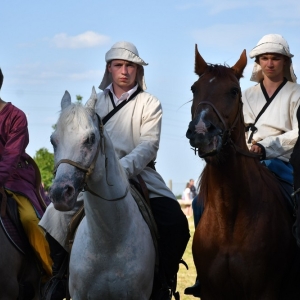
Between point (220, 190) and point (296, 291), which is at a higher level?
point (220, 190)

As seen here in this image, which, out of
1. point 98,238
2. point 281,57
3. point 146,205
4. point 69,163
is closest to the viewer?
point 69,163

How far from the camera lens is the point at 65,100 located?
7.20m

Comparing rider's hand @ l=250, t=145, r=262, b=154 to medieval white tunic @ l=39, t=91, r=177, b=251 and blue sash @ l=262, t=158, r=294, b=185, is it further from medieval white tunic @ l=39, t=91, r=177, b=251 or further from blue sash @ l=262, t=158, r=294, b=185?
medieval white tunic @ l=39, t=91, r=177, b=251

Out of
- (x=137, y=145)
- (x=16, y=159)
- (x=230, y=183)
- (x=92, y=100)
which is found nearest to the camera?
(x=92, y=100)

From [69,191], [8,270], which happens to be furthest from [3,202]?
[69,191]

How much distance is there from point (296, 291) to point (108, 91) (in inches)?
121

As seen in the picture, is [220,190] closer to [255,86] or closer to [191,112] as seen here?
[191,112]

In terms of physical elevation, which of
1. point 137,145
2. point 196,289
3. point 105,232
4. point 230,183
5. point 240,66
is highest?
point 240,66

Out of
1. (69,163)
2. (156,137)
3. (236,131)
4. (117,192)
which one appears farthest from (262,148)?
(69,163)

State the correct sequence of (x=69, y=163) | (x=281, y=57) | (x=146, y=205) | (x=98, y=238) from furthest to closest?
(x=281, y=57) < (x=146, y=205) < (x=98, y=238) < (x=69, y=163)

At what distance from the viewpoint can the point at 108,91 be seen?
8688 millimetres

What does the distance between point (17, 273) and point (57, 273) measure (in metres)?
0.88

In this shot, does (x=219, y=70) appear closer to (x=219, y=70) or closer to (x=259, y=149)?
(x=219, y=70)

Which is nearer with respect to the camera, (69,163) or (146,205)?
(69,163)
